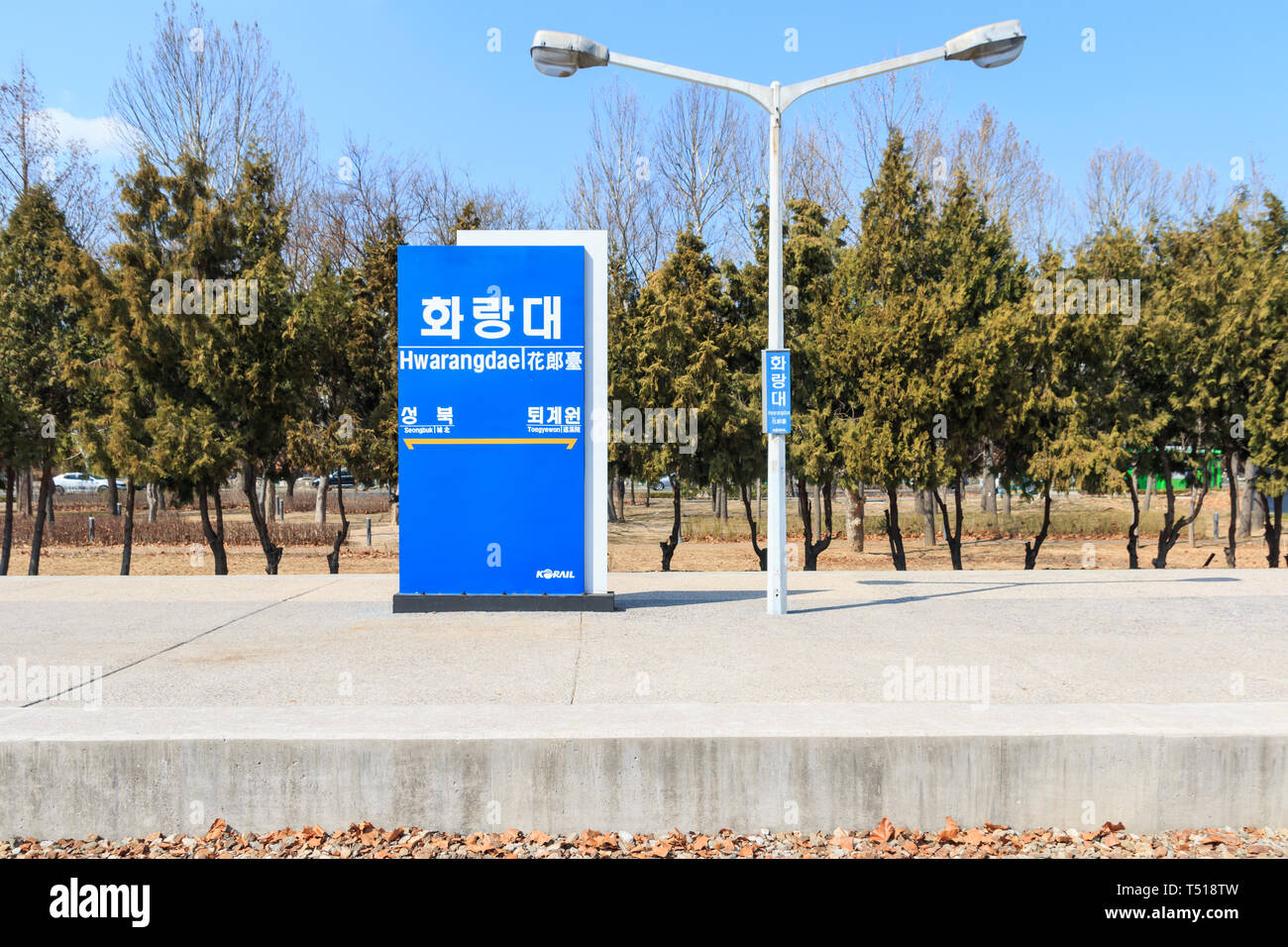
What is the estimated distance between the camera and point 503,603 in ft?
31.7

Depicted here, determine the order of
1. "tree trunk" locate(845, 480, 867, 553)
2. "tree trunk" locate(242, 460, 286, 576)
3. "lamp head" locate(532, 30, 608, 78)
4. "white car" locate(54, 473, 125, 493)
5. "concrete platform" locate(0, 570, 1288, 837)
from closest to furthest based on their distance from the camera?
"concrete platform" locate(0, 570, 1288, 837) → "lamp head" locate(532, 30, 608, 78) → "tree trunk" locate(242, 460, 286, 576) → "tree trunk" locate(845, 480, 867, 553) → "white car" locate(54, 473, 125, 493)

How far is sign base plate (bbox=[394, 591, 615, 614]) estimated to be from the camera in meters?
9.61

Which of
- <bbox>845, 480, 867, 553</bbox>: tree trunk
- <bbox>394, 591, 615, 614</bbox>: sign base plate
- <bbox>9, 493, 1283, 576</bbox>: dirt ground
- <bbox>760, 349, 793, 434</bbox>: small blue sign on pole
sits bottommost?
<bbox>9, 493, 1283, 576</bbox>: dirt ground

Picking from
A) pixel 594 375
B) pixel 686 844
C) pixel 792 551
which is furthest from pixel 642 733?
pixel 792 551

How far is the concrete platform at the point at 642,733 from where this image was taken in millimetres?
4566

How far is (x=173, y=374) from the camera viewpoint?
56.5 ft

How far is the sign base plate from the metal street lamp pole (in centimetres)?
194

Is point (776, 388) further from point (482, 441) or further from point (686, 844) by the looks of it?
point (686, 844)

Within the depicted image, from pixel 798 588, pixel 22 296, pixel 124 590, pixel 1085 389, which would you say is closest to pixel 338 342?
pixel 22 296

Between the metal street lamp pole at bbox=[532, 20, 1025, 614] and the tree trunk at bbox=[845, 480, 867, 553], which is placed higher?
the metal street lamp pole at bbox=[532, 20, 1025, 614]

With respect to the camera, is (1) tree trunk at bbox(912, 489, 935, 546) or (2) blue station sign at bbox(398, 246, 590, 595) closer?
(2) blue station sign at bbox(398, 246, 590, 595)

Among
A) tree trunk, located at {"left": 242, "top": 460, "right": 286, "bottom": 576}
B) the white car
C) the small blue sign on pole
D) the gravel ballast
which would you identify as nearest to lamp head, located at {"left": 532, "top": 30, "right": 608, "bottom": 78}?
the small blue sign on pole

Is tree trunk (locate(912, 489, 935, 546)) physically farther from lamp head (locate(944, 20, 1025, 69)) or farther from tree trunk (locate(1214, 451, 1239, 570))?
lamp head (locate(944, 20, 1025, 69))

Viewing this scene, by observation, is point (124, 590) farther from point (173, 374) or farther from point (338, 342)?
point (338, 342)
